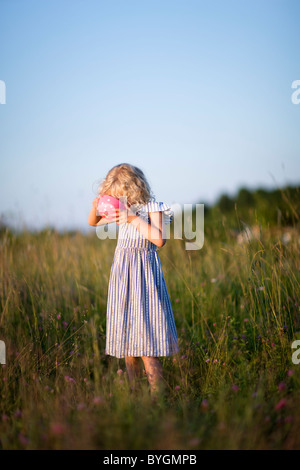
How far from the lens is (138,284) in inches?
93.2

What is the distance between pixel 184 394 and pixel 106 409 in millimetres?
550

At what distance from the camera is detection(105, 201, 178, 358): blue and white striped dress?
7.64ft

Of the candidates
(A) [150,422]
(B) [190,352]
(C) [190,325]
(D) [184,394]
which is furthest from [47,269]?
(A) [150,422]

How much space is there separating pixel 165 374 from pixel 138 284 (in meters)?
0.75

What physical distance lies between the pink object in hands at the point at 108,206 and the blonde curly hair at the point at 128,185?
0.10 m

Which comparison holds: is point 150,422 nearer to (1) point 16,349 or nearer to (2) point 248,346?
(2) point 248,346

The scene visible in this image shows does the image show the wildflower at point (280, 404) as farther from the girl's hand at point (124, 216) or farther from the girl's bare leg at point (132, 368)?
the girl's hand at point (124, 216)

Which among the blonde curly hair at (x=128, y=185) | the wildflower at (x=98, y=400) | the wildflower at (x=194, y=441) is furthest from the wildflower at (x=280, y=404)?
the blonde curly hair at (x=128, y=185)

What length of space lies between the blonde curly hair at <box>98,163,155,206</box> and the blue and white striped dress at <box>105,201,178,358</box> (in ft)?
0.26

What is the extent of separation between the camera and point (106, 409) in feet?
6.10

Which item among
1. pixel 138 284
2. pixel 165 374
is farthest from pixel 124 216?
pixel 165 374

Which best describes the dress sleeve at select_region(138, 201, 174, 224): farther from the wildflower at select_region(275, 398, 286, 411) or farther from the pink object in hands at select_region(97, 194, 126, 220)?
the wildflower at select_region(275, 398, 286, 411)

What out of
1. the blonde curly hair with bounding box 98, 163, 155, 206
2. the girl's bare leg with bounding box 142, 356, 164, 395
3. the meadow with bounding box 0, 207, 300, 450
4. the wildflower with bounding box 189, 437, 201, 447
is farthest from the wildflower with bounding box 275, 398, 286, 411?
the blonde curly hair with bounding box 98, 163, 155, 206

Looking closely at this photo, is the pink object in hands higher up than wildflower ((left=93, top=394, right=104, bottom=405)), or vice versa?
the pink object in hands
